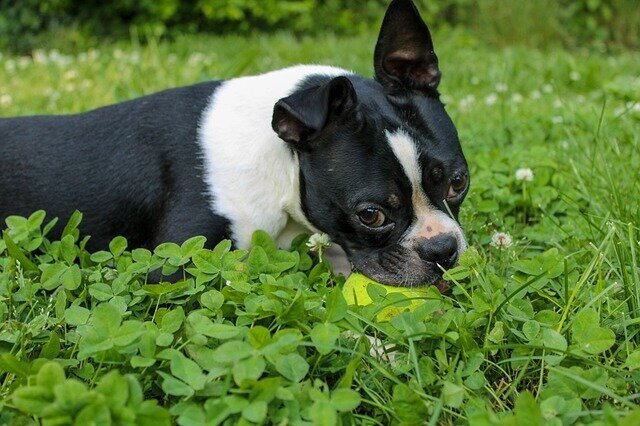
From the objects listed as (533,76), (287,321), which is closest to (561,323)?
(287,321)

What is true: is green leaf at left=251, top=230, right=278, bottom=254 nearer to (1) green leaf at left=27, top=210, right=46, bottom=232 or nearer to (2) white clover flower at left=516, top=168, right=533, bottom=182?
(1) green leaf at left=27, top=210, right=46, bottom=232

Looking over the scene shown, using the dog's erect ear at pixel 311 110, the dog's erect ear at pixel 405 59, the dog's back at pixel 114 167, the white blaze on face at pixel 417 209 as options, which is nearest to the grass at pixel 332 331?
the white blaze on face at pixel 417 209

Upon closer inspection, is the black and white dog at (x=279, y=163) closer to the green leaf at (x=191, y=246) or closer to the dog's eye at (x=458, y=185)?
the dog's eye at (x=458, y=185)

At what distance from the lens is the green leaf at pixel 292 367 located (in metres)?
2.41

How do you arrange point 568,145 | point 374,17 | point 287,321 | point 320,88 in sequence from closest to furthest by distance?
point 287,321 < point 320,88 < point 568,145 < point 374,17

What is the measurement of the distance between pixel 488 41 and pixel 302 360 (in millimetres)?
9193

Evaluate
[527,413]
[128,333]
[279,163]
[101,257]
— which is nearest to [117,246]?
[101,257]

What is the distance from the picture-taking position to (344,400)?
230 centimetres

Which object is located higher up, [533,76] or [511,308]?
[511,308]

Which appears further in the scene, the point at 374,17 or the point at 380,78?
the point at 374,17

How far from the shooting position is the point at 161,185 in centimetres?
373

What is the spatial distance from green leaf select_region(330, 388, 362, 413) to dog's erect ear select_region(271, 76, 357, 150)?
1175mm

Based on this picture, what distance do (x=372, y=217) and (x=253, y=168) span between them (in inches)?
22.6

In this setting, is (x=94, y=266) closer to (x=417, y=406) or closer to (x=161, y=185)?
(x=161, y=185)
